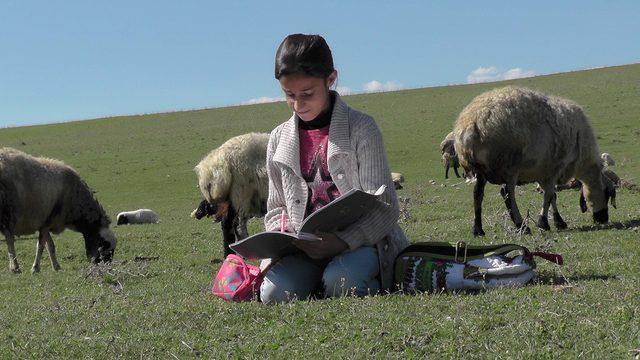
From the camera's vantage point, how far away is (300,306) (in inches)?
209

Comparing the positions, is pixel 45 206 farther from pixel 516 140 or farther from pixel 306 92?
pixel 306 92

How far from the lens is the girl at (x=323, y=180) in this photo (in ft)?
18.0

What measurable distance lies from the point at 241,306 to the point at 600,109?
41.6m

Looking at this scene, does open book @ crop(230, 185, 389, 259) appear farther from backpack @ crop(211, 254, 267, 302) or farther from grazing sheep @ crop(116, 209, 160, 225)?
grazing sheep @ crop(116, 209, 160, 225)

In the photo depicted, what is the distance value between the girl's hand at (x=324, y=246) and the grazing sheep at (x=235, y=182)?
6.38 m

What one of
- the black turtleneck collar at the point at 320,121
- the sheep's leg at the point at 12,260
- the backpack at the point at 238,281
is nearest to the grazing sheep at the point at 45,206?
the sheep's leg at the point at 12,260

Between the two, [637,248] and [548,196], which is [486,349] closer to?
[637,248]

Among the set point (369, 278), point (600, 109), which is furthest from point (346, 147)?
point (600, 109)

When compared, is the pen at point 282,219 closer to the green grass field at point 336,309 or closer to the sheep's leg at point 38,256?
the green grass field at point 336,309

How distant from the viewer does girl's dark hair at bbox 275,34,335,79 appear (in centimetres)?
537

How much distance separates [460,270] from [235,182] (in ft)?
22.7

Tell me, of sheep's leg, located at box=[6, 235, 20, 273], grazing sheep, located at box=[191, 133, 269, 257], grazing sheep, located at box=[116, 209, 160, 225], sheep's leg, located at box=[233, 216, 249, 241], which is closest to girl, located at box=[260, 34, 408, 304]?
grazing sheep, located at box=[191, 133, 269, 257]

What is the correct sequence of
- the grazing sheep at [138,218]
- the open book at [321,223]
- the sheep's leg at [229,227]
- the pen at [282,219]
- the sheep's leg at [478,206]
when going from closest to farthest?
the open book at [321,223] < the pen at [282,219] < the sheep's leg at [478,206] < the sheep's leg at [229,227] < the grazing sheep at [138,218]

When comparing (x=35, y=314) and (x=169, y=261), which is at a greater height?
(x=35, y=314)
